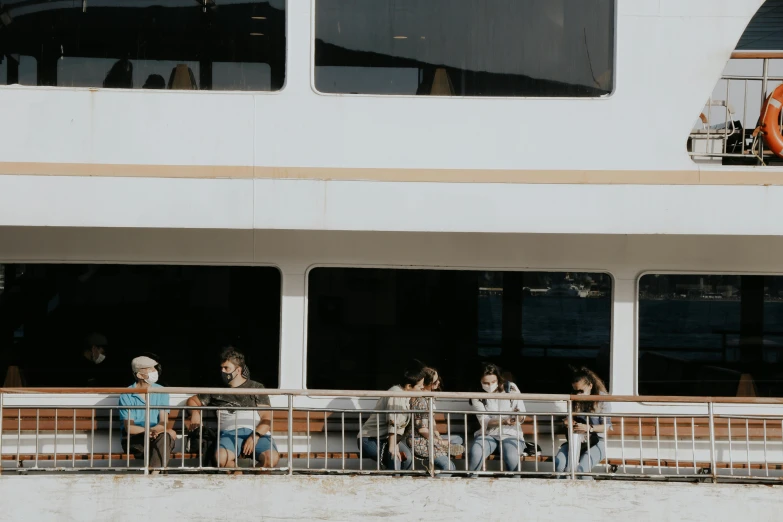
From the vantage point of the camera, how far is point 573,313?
772 centimetres

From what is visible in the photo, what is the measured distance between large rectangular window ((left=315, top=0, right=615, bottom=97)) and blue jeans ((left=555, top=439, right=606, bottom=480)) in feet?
8.92

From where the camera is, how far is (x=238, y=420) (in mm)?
7168

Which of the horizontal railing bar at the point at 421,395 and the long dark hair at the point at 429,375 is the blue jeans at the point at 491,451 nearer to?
the horizontal railing bar at the point at 421,395

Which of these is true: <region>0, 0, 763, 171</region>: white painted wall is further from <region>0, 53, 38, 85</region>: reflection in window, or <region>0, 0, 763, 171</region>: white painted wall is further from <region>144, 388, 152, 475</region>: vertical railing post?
<region>144, 388, 152, 475</region>: vertical railing post

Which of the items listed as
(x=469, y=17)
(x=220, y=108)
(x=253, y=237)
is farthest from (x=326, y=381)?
(x=469, y=17)

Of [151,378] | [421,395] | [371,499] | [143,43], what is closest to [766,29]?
[421,395]

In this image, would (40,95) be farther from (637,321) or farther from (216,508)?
(637,321)

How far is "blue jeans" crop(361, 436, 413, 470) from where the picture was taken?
6.94 m

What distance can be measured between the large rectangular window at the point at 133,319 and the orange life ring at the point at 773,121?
4098 mm

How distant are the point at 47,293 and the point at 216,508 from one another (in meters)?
2.49

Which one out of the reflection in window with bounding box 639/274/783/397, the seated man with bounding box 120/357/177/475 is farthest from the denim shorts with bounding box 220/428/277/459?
the reflection in window with bounding box 639/274/783/397

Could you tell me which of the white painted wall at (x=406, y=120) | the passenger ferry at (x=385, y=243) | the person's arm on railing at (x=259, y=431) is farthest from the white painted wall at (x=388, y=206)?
the person's arm on railing at (x=259, y=431)

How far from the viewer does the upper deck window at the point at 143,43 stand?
7.28m

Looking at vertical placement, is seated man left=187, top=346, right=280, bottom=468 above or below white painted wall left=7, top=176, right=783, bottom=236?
below
